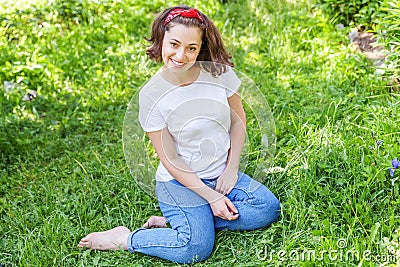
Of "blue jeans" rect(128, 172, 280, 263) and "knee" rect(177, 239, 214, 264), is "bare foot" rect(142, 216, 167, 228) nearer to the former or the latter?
"blue jeans" rect(128, 172, 280, 263)

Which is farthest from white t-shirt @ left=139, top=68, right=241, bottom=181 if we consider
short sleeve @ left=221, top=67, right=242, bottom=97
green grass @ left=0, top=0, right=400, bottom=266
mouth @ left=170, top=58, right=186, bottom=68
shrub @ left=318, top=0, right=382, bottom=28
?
shrub @ left=318, top=0, right=382, bottom=28

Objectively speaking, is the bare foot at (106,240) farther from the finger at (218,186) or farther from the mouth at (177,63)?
the mouth at (177,63)

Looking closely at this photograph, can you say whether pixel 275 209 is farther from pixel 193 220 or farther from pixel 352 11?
pixel 352 11

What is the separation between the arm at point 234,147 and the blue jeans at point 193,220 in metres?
0.04

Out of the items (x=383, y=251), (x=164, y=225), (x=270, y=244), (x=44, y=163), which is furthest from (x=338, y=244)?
(x=44, y=163)

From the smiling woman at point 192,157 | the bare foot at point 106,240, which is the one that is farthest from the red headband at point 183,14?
the bare foot at point 106,240

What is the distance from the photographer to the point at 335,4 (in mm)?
4355

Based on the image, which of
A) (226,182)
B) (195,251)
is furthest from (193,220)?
(226,182)

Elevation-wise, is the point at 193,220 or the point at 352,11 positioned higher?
the point at 352,11

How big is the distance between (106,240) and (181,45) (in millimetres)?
982

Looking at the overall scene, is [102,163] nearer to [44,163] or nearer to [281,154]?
[44,163]

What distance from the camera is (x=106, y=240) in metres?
2.83

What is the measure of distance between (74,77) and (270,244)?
7.35 ft

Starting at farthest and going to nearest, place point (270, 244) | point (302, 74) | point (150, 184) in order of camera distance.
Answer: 1. point (302, 74)
2. point (150, 184)
3. point (270, 244)
